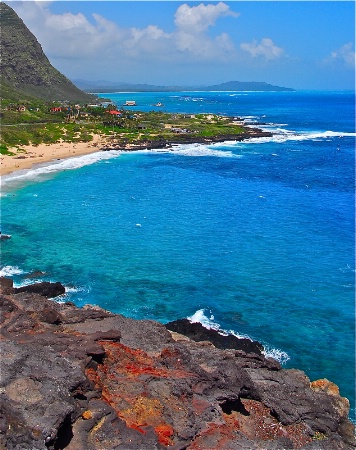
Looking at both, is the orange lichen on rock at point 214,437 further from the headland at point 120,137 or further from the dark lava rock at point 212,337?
the headland at point 120,137

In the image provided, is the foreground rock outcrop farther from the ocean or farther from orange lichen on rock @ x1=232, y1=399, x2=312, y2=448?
the ocean

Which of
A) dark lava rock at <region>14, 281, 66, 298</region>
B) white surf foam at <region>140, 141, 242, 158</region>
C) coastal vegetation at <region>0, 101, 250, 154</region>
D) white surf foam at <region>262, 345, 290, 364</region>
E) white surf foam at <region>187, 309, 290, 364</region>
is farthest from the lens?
coastal vegetation at <region>0, 101, 250, 154</region>

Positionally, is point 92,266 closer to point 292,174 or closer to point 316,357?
point 316,357

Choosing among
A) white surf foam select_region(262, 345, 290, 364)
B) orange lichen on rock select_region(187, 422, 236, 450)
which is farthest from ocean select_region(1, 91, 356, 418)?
orange lichen on rock select_region(187, 422, 236, 450)

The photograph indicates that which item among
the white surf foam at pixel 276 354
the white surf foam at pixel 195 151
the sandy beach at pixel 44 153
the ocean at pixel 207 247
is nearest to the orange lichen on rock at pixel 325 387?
the ocean at pixel 207 247

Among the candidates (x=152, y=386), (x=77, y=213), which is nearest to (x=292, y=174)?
(x=77, y=213)

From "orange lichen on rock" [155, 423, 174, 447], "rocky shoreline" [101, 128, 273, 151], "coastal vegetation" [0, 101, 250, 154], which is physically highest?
"coastal vegetation" [0, 101, 250, 154]
